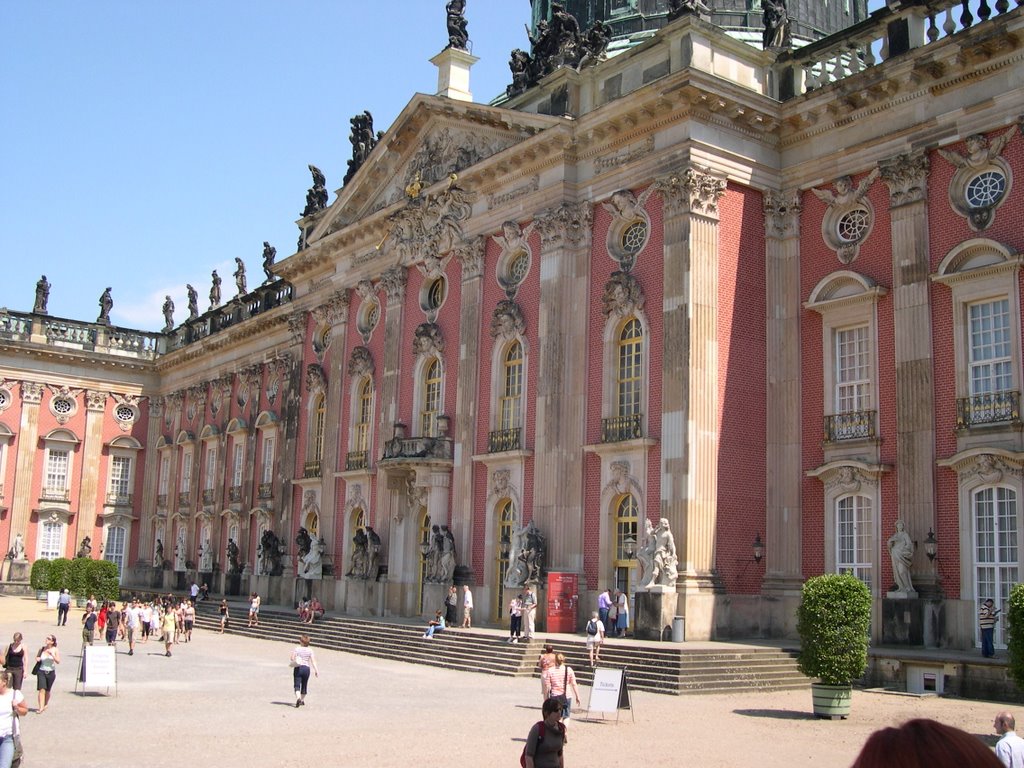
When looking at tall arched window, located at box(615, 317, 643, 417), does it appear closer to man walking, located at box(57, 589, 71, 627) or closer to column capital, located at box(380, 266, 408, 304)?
column capital, located at box(380, 266, 408, 304)

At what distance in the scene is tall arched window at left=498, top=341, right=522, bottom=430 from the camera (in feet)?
110

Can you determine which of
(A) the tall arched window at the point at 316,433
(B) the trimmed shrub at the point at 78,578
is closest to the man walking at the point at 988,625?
(A) the tall arched window at the point at 316,433

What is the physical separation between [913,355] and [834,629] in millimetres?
8862

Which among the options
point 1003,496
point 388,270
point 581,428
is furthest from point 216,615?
point 1003,496

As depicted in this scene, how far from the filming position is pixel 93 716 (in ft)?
58.0

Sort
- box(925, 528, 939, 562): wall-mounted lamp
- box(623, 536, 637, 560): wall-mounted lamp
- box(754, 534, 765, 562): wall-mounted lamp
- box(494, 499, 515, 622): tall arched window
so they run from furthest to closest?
box(494, 499, 515, 622): tall arched window
box(623, 536, 637, 560): wall-mounted lamp
box(754, 534, 765, 562): wall-mounted lamp
box(925, 528, 939, 562): wall-mounted lamp

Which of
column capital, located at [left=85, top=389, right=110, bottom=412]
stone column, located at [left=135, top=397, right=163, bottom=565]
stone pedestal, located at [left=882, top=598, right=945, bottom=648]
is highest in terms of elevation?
column capital, located at [left=85, top=389, right=110, bottom=412]

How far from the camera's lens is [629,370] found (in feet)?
98.9

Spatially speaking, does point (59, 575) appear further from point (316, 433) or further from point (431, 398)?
point (431, 398)

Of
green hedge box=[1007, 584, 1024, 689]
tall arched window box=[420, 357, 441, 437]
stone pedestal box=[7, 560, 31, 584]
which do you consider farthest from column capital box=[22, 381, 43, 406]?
green hedge box=[1007, 584, 1024, 689]

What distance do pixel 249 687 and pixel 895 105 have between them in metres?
18.9

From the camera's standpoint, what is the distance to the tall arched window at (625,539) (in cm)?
2875

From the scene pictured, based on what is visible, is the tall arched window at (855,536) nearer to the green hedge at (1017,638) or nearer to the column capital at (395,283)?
the green hedge at (1017,638)

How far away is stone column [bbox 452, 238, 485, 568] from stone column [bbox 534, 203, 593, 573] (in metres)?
3.24
